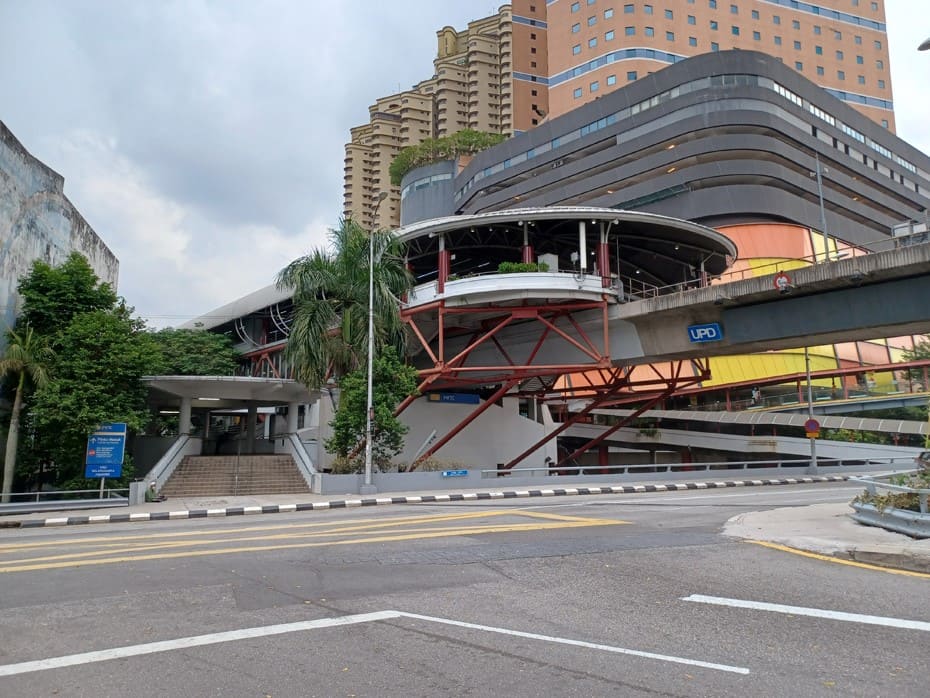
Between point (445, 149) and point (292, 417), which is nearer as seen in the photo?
point (292, 417)

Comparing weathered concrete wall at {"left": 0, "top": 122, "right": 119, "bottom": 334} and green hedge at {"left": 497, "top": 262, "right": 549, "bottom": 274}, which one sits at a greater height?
weathered concrete wall at {"left": 0, "top": 122, "right": 119, "bottom": 334}

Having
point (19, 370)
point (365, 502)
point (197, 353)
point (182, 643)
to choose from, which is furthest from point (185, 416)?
point (182, 643)

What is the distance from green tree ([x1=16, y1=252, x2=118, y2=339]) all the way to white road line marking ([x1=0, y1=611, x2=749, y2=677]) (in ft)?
77.8

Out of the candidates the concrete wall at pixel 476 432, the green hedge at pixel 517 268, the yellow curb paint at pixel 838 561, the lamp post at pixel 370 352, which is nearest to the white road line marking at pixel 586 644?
the yellow curb paint at pixel 838 561

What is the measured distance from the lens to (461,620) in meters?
6.22

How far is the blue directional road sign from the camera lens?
23203 mm

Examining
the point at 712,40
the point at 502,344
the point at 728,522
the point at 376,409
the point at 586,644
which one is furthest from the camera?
the point at 712,40

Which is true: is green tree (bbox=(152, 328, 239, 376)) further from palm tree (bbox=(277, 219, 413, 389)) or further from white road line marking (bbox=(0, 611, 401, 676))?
white road line marking (bbox=(0, 611, 401, 676))

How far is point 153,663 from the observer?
5137 mm

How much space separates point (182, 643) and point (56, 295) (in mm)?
25590

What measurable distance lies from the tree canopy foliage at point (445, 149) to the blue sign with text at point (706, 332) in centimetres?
7493

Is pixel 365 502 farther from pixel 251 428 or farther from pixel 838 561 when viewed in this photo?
pixel 251 428

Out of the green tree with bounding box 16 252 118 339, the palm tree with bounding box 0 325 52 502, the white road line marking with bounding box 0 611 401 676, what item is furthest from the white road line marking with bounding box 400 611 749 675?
the green tree with bounding box 16 252 118 339

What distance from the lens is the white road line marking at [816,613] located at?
231 inches
